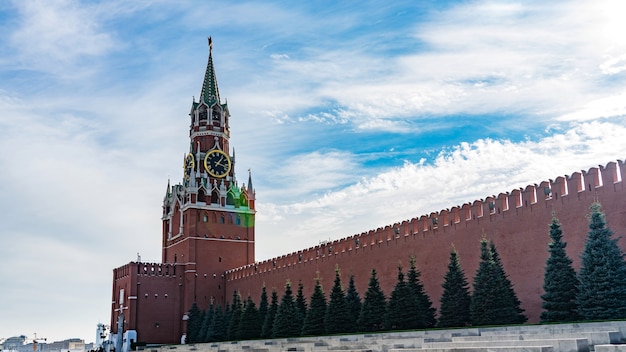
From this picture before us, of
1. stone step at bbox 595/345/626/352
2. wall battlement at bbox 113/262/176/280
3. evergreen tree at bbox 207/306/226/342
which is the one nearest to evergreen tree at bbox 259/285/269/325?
evergreen tree at bbox 207/306/226/342

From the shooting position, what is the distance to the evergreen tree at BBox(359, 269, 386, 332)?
2264 cm

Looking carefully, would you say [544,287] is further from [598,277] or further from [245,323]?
[245,323]

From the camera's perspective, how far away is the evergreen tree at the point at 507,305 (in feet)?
59.2

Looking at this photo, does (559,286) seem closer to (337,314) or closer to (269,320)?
(337,314)

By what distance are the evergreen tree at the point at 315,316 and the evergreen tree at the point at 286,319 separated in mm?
1257

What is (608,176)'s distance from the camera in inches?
674

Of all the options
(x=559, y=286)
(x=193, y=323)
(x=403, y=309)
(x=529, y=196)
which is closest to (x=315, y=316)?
(x=403, y=309)

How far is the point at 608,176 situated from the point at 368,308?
907cm

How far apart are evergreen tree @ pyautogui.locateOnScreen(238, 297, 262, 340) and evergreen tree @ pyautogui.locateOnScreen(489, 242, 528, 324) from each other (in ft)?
47.4

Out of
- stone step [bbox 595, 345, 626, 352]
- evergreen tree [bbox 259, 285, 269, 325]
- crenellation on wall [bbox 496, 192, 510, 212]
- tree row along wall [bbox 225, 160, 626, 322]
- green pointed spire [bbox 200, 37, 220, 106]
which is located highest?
green pointed spire [bbox 200, 37, 220, 106]

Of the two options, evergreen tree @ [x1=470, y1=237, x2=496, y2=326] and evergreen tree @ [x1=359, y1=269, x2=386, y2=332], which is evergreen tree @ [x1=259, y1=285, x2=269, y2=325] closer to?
evergreen tree @ [x1=359, y1=269, x2=386, y2=332]

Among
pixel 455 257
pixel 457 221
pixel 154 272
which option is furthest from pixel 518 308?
pixel 154 272

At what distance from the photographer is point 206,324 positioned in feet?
118

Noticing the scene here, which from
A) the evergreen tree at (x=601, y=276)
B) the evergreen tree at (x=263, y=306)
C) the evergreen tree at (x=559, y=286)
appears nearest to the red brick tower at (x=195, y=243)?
the evergreen tree at (x=263, y=306)
